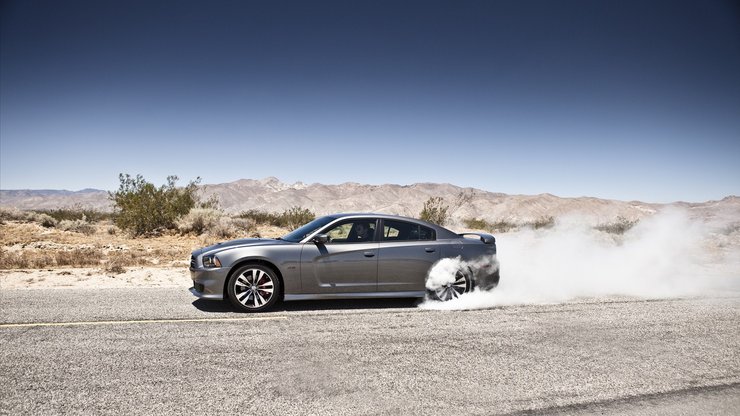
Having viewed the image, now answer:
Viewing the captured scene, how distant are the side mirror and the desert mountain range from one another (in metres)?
55.6

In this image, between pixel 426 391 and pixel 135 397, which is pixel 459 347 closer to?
pixel 426 391

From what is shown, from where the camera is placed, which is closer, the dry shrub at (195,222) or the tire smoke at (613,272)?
the tire smoke at (613,272)

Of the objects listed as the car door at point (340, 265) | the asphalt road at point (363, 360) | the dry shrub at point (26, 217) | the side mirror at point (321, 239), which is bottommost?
the asphalt road at point (363, 360)

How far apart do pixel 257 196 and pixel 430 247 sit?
107821 mm

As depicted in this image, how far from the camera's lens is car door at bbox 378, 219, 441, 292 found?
22.8 feet

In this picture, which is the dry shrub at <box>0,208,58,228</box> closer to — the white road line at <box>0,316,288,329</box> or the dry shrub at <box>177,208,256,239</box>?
the dry shrub at <box>177,208,256,239</box>

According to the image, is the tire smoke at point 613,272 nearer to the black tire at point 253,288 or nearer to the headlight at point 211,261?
the black tire at point 253,288

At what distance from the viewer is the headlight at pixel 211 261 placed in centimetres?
654

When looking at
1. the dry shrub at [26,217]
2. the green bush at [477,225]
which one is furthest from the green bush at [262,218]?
the green bush at [477,225]

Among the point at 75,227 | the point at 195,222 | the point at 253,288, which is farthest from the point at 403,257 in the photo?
the point at 75,227

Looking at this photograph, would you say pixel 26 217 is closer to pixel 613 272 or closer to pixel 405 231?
pixel 405 231

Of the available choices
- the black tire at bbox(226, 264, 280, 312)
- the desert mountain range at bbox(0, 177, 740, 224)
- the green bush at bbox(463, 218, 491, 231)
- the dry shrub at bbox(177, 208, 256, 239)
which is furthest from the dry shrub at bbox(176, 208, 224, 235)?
the desert mountain range at bbox(0, 177, 740, 224)

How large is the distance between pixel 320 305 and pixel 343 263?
2.72 ft

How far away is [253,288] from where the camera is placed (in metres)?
6.57
